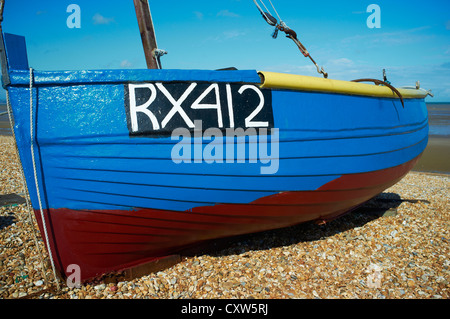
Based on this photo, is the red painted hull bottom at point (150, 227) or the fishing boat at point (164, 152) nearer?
the fishing boat at point (164, 152)

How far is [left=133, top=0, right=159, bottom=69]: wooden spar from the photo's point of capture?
385cm

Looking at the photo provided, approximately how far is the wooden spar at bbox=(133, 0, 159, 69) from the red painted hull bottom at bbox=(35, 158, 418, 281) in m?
2.08

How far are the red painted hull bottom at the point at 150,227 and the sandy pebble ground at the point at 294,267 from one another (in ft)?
0.81

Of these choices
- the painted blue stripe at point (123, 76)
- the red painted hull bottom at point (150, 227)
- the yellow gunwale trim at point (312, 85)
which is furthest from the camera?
the yellow gunwale trim at point (312, 85)

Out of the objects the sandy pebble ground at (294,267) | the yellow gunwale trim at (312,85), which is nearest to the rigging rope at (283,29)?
the yellow gunwale trim at (312,85)

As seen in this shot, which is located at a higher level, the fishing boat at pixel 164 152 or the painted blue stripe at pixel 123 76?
the painted blue stripe at pixel 123 76

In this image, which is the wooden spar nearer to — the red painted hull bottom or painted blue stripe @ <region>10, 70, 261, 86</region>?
painted blue stripe @ <region>10, 70, 261, 86</region>

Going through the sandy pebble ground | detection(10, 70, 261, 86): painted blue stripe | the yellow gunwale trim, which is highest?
detection(10, 70, 261, 86): painted blue stripe

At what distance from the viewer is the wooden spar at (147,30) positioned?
3.85 m

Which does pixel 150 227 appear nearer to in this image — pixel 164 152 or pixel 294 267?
pixel 164 152

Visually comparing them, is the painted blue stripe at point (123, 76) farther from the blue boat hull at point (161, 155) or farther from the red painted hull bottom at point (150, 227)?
the red painted hull bottom at point (150, 227)

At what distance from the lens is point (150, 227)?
288 centimetres

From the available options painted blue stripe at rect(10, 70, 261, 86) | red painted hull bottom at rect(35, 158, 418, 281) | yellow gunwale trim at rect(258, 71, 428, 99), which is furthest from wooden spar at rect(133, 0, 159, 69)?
red painted hull bottom at rect(35, 158, 418, 281)
